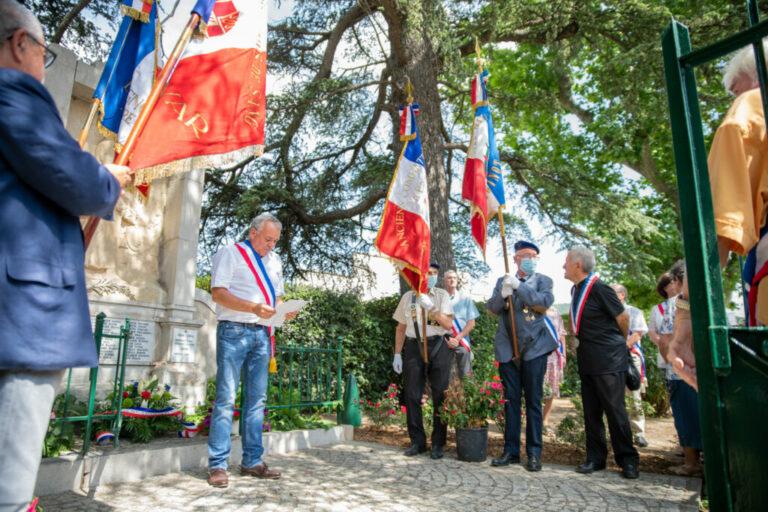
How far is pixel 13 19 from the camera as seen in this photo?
5.61ft

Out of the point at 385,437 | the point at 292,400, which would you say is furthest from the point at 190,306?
the point at 385,437

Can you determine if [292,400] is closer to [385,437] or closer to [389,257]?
[385,437]

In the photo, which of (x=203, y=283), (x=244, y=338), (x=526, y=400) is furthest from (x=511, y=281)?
(x=203, y=283)

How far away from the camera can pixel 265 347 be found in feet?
14.5

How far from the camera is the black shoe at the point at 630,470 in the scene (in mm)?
4520

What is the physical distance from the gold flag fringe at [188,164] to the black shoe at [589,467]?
4.19m

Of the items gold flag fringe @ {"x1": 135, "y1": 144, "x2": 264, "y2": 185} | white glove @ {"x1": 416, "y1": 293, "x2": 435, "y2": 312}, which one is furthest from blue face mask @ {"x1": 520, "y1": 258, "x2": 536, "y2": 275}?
gold flag fringe @ {"x1": 135, "y1": 144, "x2": 264, "y2": 185}

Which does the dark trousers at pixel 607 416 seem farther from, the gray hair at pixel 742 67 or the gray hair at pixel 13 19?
the gray hair at pixel 13 19

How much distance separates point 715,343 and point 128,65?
3605mm

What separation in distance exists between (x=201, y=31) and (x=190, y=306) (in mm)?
4304

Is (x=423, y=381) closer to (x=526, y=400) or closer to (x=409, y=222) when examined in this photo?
(x=526, y=400)

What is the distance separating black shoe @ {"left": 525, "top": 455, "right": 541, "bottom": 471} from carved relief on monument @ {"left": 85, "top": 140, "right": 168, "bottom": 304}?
487 cm

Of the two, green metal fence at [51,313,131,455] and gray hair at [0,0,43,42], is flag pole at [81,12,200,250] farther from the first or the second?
green metal fence at [51,313,131,455]

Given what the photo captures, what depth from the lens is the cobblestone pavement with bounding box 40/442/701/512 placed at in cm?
354
